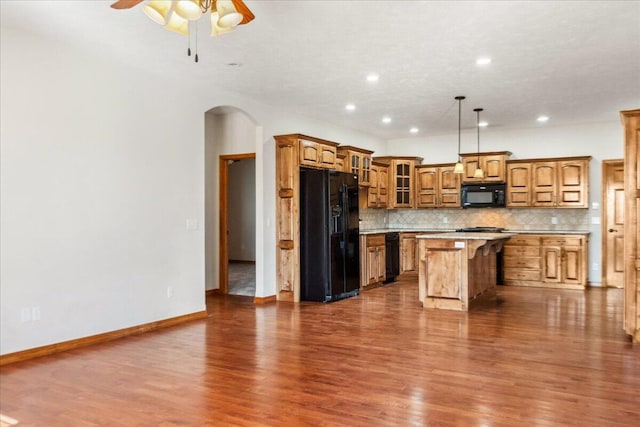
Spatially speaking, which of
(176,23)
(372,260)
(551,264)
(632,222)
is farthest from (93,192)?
(551,264)

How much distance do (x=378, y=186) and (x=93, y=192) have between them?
565 centimetres

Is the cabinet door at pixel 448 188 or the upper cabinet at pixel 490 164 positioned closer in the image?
the upper cabinet at pixel 490 164

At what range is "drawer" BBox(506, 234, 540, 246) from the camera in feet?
27.2

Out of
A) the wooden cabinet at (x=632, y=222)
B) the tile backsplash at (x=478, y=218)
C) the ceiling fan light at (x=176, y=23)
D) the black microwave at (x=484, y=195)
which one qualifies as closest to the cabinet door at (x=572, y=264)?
the tile backsplash at (x=478, y=218)

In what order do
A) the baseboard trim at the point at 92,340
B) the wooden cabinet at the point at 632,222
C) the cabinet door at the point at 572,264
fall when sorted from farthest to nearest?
the cabinet door at the point at 572,264 → the wooden cabinet at the point at 632,222 → the baseboard trim at the point at 92,340

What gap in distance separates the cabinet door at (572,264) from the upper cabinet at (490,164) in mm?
1623

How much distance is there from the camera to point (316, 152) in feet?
23.6

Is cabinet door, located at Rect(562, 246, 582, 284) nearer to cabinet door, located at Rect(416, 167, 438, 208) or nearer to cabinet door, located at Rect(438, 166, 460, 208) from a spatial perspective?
cabinet door, located at Rect(438, 166, 460, 208)

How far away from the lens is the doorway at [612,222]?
8125 mm

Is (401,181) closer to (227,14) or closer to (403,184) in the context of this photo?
(403,184)

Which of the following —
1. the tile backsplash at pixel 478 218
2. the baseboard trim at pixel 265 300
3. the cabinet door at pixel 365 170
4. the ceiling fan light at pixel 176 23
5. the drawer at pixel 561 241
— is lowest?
the baseboard trim at pixel 265 300

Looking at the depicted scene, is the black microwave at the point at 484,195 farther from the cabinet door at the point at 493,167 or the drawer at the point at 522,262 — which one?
the drawer at the point at 522,262

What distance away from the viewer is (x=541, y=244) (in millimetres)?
8250

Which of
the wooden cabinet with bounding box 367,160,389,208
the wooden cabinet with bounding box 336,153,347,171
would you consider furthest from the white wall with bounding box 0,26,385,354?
the wooden cabinet with bounding box 367,160,389,208
